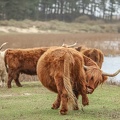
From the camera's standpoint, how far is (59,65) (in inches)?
337

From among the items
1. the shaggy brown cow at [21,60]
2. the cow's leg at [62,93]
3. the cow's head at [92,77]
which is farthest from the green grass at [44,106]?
the shaggy brown cow at [21,60]

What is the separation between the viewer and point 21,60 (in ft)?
48.4

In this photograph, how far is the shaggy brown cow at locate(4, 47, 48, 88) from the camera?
48.1ft

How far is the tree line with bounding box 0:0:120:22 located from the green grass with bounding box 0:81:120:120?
51789mm

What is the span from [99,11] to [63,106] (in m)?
88.6

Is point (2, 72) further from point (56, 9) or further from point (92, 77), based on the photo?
point (56, 9)

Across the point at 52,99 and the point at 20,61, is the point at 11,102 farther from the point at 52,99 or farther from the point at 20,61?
the point at 20,61

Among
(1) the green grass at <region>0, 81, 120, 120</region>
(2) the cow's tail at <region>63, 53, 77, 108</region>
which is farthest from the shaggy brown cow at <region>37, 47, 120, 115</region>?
(1) the green grass at <region>0, 81, 120, 120</region>

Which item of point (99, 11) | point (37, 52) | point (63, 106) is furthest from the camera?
point (99, 11)

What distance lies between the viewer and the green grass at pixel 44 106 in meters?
8.63

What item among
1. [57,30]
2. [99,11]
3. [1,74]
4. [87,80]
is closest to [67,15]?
[99,11]

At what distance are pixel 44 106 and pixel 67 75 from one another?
191 cm

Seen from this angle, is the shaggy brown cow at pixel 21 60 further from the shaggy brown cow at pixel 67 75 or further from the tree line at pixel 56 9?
the tree line at pixel 56 9

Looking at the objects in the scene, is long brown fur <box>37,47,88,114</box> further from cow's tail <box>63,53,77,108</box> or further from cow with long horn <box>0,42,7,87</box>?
cow with long horn <box>0,42,7,87</box>
